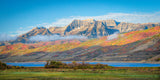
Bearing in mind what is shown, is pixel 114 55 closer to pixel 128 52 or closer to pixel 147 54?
pixel 128 52

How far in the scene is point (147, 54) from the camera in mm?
165500

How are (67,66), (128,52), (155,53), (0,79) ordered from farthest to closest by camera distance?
1. (128,52)
2. (155,53)
3. (67,66)
4. (0,79)

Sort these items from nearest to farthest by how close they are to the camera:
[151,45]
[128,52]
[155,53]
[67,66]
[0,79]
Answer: [0,79], [67,66], [155,53], [151,45], [128,52]

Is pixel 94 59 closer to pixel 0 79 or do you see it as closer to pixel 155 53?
pixel 155 53

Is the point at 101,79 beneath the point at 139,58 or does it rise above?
above

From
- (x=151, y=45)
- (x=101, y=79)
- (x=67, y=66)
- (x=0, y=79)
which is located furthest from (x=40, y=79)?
(x=151, y=45)

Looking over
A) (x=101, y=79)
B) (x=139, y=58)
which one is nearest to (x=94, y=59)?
(x=139, y=58)

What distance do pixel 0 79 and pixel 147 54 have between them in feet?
445

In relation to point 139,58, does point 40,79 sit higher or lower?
higher

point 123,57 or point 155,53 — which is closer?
point 155,53

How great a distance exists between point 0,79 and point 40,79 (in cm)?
913

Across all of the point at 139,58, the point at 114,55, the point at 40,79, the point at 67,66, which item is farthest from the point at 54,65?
the point at 114,55

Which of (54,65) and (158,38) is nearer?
(54,65)

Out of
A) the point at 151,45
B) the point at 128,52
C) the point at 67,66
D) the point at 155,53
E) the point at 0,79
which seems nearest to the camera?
the point at 0,79
